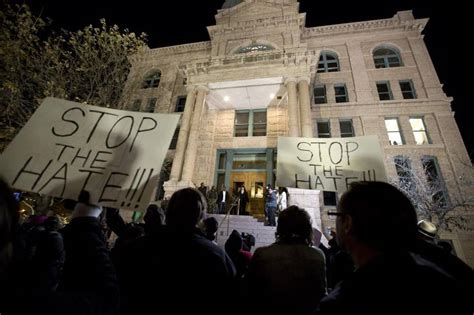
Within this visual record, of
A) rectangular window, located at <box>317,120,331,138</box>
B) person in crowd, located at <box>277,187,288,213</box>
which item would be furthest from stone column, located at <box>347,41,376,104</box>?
person in crowd, located at <box>277,187,288,213</box>

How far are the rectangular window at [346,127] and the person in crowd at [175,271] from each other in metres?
18.3

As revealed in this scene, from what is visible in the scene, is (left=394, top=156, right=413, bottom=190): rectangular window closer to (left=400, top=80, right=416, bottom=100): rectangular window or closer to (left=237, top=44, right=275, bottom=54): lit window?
(left=400, top=80, right=416, bottom=100): rectangular window

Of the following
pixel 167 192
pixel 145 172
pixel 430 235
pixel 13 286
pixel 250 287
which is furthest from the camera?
pixel 167 192

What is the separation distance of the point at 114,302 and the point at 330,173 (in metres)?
3.94

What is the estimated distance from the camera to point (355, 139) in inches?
182

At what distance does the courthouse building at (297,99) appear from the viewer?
15.8 m

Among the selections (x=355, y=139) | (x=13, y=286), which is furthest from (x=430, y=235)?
(x=13, y=286)

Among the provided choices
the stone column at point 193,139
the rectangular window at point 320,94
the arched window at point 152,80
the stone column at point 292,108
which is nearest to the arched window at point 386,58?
the rectangular window at point 320,94

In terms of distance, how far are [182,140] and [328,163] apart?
12788 millimetres

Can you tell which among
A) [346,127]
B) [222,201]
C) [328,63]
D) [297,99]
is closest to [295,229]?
[222,201]

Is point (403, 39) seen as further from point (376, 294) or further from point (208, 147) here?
point (376, 294)

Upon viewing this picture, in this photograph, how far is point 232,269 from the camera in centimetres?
212

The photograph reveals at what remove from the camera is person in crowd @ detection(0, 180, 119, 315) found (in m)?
0.95

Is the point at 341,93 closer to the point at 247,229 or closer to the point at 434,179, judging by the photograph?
the point at 434,179
